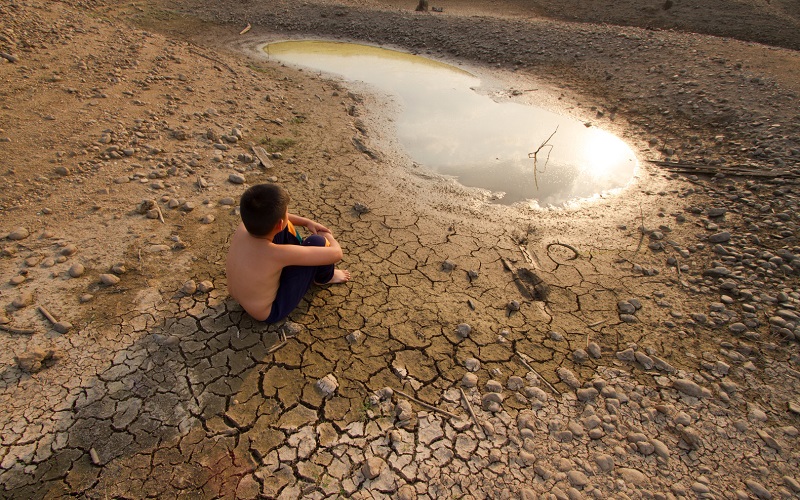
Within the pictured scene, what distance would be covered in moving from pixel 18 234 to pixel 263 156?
8.21 ft

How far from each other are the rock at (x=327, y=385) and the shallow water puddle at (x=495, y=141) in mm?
3118

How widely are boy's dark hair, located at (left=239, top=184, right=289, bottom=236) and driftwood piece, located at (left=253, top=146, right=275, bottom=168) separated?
2.60 meters

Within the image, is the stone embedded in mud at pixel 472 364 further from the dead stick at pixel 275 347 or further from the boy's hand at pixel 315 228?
the boy's hand at pixel 315 228

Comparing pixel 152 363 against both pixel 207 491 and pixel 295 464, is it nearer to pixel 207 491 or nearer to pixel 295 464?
pixel 207 491

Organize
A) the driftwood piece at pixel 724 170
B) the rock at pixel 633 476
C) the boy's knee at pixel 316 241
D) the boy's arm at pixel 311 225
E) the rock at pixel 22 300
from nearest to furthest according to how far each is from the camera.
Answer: the rock at pixel 633 476, the rock at pixel 22 300, the boy's knee at pixel 316 241, the boy's arm at pixel 311 225, the driftwood piece at pixel 724 170

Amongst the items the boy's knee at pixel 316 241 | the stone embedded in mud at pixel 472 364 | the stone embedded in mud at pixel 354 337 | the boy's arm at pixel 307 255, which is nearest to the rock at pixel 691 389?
the stone embedded in mud at pixel 472 364

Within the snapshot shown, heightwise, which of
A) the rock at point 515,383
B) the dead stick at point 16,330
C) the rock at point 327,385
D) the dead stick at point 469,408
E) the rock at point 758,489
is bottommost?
the dead stick at point 16,330

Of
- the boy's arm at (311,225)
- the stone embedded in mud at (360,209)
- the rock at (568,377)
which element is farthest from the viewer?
the stone embedded in mud at (360,209)

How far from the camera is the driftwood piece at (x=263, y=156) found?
5.06 m

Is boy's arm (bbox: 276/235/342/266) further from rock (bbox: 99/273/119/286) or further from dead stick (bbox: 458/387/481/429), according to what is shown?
rock (bbox: 99/273/119/286)

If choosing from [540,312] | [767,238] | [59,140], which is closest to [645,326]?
[540,312]

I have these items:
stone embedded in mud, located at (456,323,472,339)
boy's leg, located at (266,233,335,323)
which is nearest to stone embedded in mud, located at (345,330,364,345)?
boy's leg, located at (266,233,335,323)

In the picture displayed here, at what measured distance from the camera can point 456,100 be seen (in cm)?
746

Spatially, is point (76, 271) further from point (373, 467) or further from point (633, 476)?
point (633, 476)
